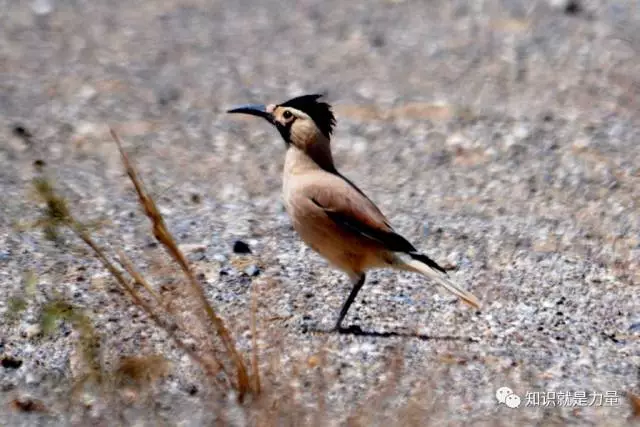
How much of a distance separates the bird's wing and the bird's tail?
2.4 inches

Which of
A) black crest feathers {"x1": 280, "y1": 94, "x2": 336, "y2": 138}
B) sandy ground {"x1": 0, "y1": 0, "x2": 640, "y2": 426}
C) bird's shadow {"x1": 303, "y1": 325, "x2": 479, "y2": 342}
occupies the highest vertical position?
black crest feathers {"x1": 280, "y1": 94, "x2": 336, "y2": 138}

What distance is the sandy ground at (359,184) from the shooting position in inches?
247

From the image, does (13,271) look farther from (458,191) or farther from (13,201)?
(458,191)

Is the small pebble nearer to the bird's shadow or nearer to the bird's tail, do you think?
the bird's shadow

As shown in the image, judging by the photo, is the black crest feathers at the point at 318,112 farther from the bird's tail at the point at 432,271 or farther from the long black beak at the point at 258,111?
the bird's tail at the point at 432,271

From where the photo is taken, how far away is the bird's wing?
22.4ft

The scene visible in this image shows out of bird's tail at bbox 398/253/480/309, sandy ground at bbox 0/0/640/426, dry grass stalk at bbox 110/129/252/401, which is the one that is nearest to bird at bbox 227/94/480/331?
bird's tail at bbox 398/253/480/309

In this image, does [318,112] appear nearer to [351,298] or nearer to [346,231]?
[346,231]

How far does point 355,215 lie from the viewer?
6871 millimetres

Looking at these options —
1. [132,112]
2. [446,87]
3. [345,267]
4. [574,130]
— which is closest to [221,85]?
[132,112]

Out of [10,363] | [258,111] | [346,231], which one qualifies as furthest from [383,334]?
[10,363]

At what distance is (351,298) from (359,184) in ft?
9.10

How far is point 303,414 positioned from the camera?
524cm

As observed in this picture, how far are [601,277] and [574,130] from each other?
9.07 feet
